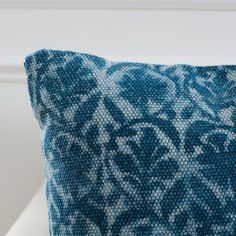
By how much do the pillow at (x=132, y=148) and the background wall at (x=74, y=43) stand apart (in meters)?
0.41

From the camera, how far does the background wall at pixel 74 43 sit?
1018 mm

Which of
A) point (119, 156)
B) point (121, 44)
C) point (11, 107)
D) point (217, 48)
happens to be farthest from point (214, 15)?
point (119, 156)

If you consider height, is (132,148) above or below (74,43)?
below

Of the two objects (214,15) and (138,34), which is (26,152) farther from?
(214,15)

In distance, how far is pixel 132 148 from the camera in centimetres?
57

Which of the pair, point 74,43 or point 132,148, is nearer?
point 132,148

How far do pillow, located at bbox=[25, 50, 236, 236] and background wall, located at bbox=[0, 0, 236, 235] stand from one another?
0.41 metres

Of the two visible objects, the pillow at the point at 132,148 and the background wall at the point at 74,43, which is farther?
the background wall at the point at 74,43

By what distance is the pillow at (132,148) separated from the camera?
549mm

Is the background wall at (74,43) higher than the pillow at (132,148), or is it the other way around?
the background wall at (74,43)

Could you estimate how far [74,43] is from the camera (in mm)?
1069

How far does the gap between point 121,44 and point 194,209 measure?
0.58 meters

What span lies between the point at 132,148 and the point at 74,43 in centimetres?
55

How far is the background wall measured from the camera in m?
1.02
